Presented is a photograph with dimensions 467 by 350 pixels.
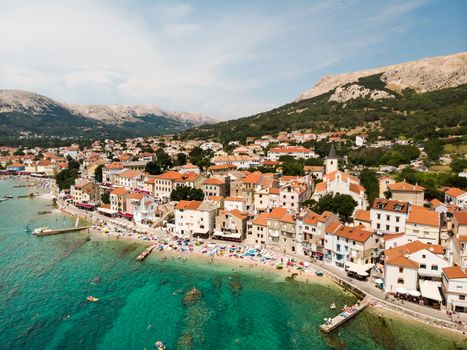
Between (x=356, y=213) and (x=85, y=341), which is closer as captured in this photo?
(x=85, y=341)

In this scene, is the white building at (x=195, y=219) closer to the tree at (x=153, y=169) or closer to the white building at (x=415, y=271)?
the white building at (x=415, y=271)

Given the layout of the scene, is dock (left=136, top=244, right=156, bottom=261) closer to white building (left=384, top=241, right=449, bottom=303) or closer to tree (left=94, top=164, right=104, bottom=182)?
white building (left=384, top=241, right=449, bottom=303)

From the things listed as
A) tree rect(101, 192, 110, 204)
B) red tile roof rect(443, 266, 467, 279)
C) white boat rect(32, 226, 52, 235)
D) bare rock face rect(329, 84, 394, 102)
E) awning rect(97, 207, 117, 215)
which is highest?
bare rock face rect(329, 84, 394, 102)

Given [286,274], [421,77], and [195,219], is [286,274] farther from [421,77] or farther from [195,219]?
[421,77]

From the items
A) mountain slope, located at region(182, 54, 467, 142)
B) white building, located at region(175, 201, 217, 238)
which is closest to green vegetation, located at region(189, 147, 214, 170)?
mountain slope, located at region(182, 54, 467, 142)

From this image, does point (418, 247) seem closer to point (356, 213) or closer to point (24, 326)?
point (356, 213)

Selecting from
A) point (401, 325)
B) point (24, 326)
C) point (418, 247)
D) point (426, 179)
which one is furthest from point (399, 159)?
point (24, 326)
